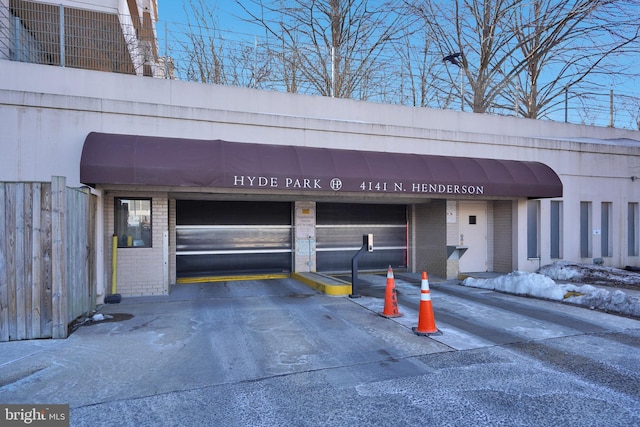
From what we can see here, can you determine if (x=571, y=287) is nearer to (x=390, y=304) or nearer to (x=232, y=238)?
(x=390, y=304)

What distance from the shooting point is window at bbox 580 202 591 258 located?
13977 mm

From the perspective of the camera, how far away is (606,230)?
14398 mm

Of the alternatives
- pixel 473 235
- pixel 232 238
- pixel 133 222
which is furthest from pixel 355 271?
pixel 473 235

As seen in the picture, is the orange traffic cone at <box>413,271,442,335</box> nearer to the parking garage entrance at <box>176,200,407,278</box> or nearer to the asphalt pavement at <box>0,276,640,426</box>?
the asphalt pavement at <box>0,276,640,426</box>

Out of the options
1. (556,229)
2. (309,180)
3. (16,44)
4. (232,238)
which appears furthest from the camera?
(556,229)

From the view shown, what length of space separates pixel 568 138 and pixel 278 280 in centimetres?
1154

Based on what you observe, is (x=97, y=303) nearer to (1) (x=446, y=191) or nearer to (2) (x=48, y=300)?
(2) (x=48, y=300)

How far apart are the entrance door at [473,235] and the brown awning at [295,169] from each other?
5.50 feet

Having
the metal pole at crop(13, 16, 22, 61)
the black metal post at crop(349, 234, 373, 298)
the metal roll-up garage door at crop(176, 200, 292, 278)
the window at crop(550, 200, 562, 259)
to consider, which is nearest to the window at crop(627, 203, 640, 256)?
the window at crop(550, 200, 562, 259)

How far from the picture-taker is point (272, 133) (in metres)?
10.6

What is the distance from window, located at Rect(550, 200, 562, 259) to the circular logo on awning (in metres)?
8.02

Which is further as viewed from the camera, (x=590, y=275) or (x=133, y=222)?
(x=590, y=275)

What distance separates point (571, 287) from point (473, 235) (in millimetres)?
3854

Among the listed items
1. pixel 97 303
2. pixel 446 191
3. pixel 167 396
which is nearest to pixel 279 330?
pixel 167 396
